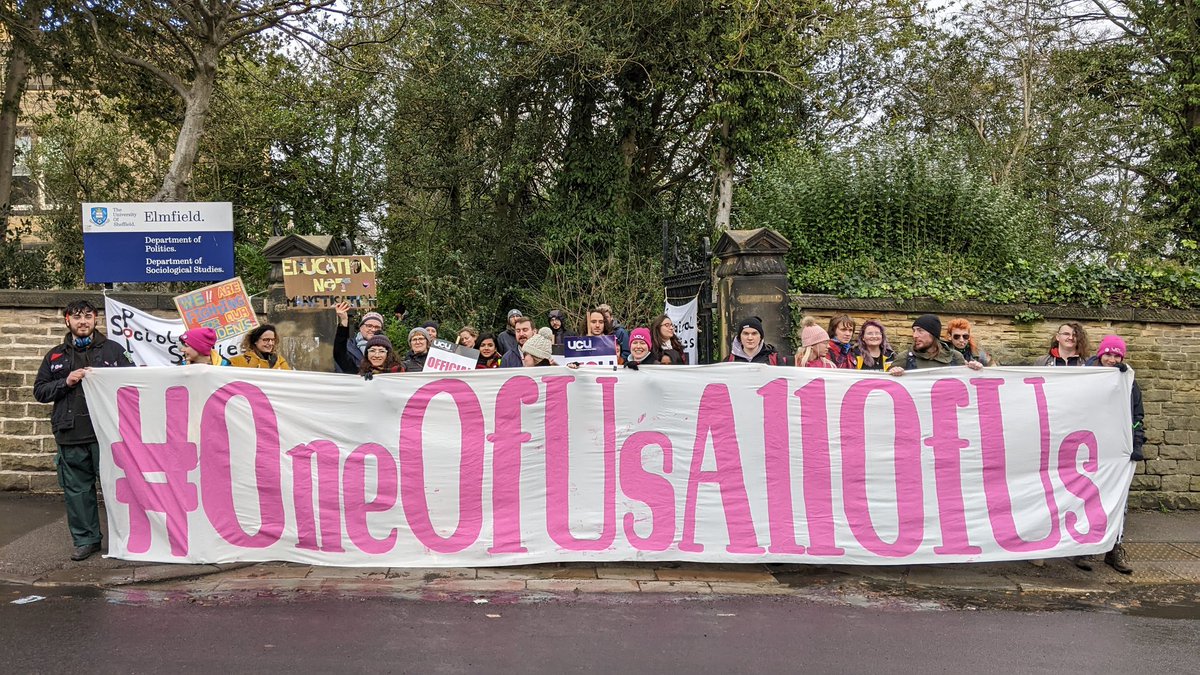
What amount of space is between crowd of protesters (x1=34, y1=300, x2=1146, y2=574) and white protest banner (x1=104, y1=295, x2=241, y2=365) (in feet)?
4.50

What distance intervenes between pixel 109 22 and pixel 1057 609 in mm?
Answer: 14546

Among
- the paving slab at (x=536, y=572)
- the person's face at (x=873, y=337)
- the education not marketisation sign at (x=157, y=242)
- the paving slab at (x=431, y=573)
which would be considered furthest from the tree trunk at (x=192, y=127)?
the person's face at (x=873, y=337)

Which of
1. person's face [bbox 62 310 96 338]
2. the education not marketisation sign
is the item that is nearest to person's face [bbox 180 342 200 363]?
person's face [bbox 62 310 96 338]

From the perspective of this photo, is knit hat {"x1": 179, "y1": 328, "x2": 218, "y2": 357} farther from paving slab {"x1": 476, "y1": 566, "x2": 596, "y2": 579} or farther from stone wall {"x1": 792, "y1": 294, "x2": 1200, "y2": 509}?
stone wall {"x1": 792, "y1": 294, "x2": 1200, "y2": 509}

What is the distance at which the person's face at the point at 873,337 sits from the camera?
294 inches

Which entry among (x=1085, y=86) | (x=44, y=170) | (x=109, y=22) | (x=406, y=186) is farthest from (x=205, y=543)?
(x=1085, y=86)

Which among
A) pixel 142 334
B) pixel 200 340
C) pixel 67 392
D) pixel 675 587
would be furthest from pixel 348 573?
pixel 142 334

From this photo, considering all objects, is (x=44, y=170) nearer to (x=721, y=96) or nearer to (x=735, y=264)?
(x=721, y=96)

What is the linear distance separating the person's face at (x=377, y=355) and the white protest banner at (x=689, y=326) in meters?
3.74

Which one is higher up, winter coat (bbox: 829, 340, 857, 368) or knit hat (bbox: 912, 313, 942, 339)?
knit hat (bbox: 912, 313, 942, 339)

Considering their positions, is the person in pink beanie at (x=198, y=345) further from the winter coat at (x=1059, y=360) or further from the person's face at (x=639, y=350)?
the winter coat at (x=1059, y=360)

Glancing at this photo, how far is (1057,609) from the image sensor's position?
5.93 meters

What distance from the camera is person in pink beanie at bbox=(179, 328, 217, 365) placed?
21.9ft


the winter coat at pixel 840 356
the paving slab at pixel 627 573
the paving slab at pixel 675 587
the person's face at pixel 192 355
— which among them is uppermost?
the person's face at pixel 192 355
